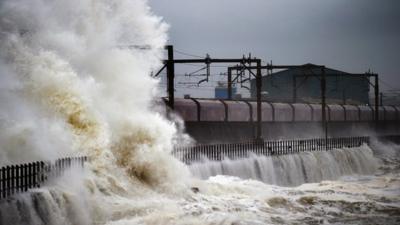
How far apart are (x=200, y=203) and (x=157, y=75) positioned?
10.6 metres

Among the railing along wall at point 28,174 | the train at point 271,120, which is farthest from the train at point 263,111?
the railing along wall at point 28,174

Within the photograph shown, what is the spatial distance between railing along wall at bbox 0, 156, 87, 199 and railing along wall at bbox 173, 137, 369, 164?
29.2 feet

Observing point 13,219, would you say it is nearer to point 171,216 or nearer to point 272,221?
point 171,216

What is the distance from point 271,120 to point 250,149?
13.1m

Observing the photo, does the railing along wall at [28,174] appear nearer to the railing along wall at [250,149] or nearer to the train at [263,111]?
the railing along wall at [250,149]

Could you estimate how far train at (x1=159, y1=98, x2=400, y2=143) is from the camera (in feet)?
114

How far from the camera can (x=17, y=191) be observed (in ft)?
46.0

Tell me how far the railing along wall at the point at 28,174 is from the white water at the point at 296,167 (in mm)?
9345

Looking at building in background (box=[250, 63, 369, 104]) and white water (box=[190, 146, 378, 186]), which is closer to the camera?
white water (box=[190, 146, 378, 186])

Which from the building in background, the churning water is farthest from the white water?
the building in background

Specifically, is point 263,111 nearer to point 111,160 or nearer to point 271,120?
point 271,120

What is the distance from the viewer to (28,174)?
14680 mm

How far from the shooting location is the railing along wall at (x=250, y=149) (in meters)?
25.6

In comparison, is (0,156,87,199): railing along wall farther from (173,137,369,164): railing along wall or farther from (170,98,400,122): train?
(170,98,400,122): train
